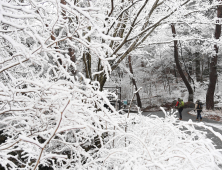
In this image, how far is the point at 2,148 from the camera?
120 centimetres

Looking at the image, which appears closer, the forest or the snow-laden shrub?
the forest

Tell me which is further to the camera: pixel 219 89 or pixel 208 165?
pixel 219 89

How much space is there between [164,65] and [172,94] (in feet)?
15.2

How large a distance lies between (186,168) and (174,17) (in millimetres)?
4093

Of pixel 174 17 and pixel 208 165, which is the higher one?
pixel 174 17

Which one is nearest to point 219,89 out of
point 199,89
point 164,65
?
point 199,89

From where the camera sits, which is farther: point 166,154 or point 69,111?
point 166,154

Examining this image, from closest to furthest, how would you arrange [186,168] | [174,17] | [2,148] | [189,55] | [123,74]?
[2,148]
[186,168]
[174,17]
[189,55]
[123,74]

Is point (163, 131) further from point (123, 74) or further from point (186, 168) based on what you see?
point (123, 74)

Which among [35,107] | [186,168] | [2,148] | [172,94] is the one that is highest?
[35,107]

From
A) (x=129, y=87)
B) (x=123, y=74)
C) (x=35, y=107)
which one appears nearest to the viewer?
(x=35, y=107)

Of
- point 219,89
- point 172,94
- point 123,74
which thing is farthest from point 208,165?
point 123,74

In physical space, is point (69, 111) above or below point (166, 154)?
above

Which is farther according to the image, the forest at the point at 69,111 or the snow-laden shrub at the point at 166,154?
the snow-laden shrub at the point at 166,154
